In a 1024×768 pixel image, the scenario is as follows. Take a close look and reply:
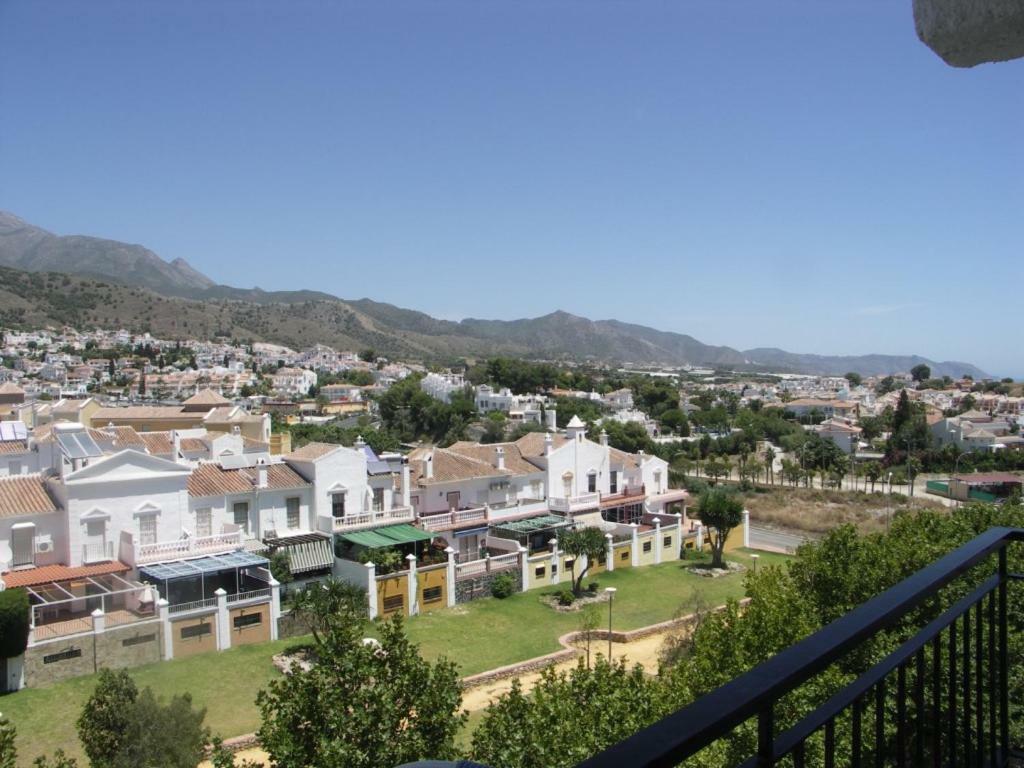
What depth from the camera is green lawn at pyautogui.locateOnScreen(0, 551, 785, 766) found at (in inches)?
631

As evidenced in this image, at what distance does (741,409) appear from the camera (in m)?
108

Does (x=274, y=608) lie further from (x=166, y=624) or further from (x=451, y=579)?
(x=451, y=579)

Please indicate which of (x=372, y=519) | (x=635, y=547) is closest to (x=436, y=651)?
(x=372, y=519)

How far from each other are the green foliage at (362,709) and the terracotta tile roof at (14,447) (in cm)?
2480

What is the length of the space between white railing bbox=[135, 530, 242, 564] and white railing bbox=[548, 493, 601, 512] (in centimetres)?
1353

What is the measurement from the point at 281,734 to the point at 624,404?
94920mm

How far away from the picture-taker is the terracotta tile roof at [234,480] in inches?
948

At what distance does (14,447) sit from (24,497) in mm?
9449

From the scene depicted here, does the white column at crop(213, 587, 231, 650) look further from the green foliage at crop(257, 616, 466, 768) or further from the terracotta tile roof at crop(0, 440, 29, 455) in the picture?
the terracotta tile roof at crop(0, 440, 29, 455)

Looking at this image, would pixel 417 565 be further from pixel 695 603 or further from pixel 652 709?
pixel 652 709

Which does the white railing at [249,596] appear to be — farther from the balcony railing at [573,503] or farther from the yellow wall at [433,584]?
the balcony railing at [573,503]

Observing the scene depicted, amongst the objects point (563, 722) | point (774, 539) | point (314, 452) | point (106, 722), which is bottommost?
point (774, 539)

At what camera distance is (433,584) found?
80.8ft

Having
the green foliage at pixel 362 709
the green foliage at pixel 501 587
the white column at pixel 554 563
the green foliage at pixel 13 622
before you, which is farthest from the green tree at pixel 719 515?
the green foliage at pixel 13 622
